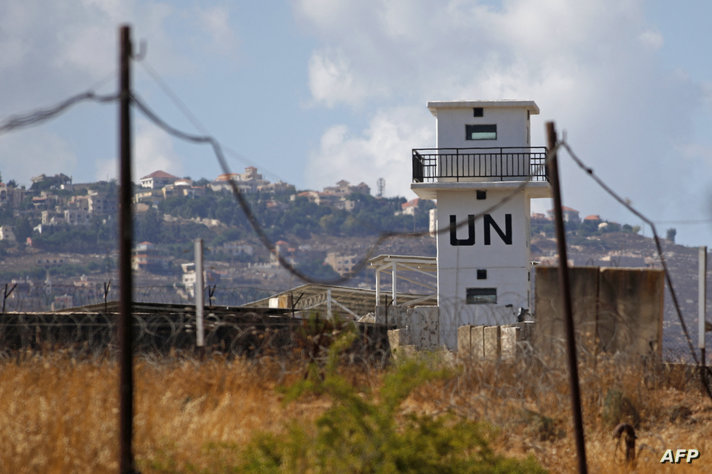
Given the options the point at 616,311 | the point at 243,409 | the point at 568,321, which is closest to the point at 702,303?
the point at 616,311

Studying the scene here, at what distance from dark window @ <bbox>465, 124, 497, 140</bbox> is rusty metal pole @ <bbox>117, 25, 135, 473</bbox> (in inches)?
1166

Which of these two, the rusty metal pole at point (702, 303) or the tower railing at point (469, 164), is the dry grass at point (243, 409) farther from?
the tower railing at point (469, 164)

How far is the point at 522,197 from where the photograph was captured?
41344 mm

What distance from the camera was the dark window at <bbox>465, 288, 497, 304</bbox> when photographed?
4072 centimetres

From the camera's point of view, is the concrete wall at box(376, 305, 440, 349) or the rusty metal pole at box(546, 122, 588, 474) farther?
the concrete wall at box(376, 305, 440, 349)

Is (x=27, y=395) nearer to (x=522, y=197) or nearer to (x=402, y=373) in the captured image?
(x=402, y=373)

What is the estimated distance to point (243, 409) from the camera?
46.0ft

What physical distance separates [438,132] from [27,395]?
28338mm

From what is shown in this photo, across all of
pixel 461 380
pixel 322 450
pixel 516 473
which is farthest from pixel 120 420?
pixel 461 380

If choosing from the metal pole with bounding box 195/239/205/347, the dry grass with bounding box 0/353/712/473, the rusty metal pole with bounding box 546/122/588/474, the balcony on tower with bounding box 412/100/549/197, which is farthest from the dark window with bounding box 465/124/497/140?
the rusty metal pole with bounding box 546/122/588/474

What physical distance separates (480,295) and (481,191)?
3.96 meters

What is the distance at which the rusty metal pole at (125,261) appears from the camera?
11.5 metres

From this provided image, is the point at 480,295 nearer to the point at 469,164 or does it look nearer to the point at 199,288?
the point at 469,164

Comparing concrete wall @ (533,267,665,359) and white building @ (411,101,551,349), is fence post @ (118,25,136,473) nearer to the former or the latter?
concrete wall @ (533,267,665,359)
